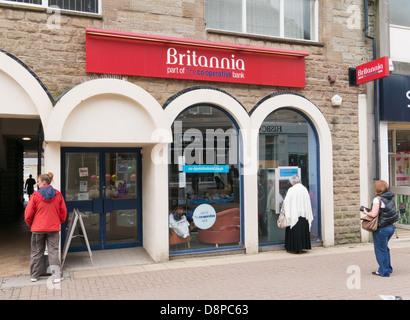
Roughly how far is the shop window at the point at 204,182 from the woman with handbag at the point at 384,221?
286 centimetres

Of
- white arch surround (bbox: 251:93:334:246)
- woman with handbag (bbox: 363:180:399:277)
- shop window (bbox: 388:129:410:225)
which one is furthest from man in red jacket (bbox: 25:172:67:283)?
shop window (bbox: 388:129:410:225)

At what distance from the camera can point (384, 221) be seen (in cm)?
630

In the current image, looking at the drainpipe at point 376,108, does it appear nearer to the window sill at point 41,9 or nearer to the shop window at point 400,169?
the shop window at point 400,169

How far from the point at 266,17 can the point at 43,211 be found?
20.6 feet

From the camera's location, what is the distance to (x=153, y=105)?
24.1ft

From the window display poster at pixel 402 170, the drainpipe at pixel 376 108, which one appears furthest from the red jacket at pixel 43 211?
the window display poster at pixel 402 170

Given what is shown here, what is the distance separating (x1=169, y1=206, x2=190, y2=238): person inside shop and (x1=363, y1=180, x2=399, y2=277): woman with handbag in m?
3.50

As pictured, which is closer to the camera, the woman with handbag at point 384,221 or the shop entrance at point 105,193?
the woman with handbag at point 384,221

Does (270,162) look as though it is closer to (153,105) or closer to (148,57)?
(153,105)

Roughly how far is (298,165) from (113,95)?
456 centimetres

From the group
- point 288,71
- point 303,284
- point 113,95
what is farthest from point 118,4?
point 303,284

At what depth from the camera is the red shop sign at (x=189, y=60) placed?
278 inches

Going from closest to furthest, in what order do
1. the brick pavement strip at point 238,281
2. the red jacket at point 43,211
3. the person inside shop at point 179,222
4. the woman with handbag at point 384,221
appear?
the brick pavement strip at point 238,281, the red jacket at point 43,211, the woman with handbag at point 384,221, the person inside shop at point 179,222

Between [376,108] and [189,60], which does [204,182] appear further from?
[376,108]
